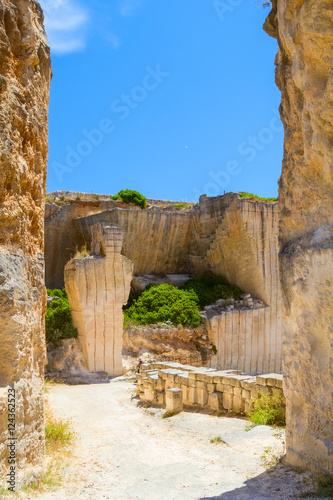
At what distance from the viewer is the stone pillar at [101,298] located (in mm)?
12086

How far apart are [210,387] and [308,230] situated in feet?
14.2

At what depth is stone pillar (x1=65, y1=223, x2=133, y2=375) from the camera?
476 inches

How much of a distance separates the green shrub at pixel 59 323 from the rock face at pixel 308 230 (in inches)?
352

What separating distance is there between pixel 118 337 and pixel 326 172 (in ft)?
31.1

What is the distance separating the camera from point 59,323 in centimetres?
1258

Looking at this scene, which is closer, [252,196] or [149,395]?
[149,395]

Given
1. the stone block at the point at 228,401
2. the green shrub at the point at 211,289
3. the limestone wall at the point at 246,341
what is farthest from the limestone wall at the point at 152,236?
the stone block at the point at 228,401

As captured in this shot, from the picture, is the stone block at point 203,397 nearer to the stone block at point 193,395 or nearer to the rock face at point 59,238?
the stone block at point 193,395

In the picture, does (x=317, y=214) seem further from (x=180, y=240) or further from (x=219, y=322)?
(x=180, y=240)

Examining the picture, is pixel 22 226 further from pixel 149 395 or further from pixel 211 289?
pixel 211 289

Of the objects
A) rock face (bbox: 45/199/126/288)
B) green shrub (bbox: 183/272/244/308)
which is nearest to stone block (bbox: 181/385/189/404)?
green shrub (bbox: 183/272/244/308)

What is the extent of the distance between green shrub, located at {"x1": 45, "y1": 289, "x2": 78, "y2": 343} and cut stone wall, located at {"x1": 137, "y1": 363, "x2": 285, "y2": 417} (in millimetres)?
3508

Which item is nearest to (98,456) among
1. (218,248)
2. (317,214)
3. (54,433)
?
(54,433)

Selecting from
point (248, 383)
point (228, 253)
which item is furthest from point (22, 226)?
point (228, 253)
